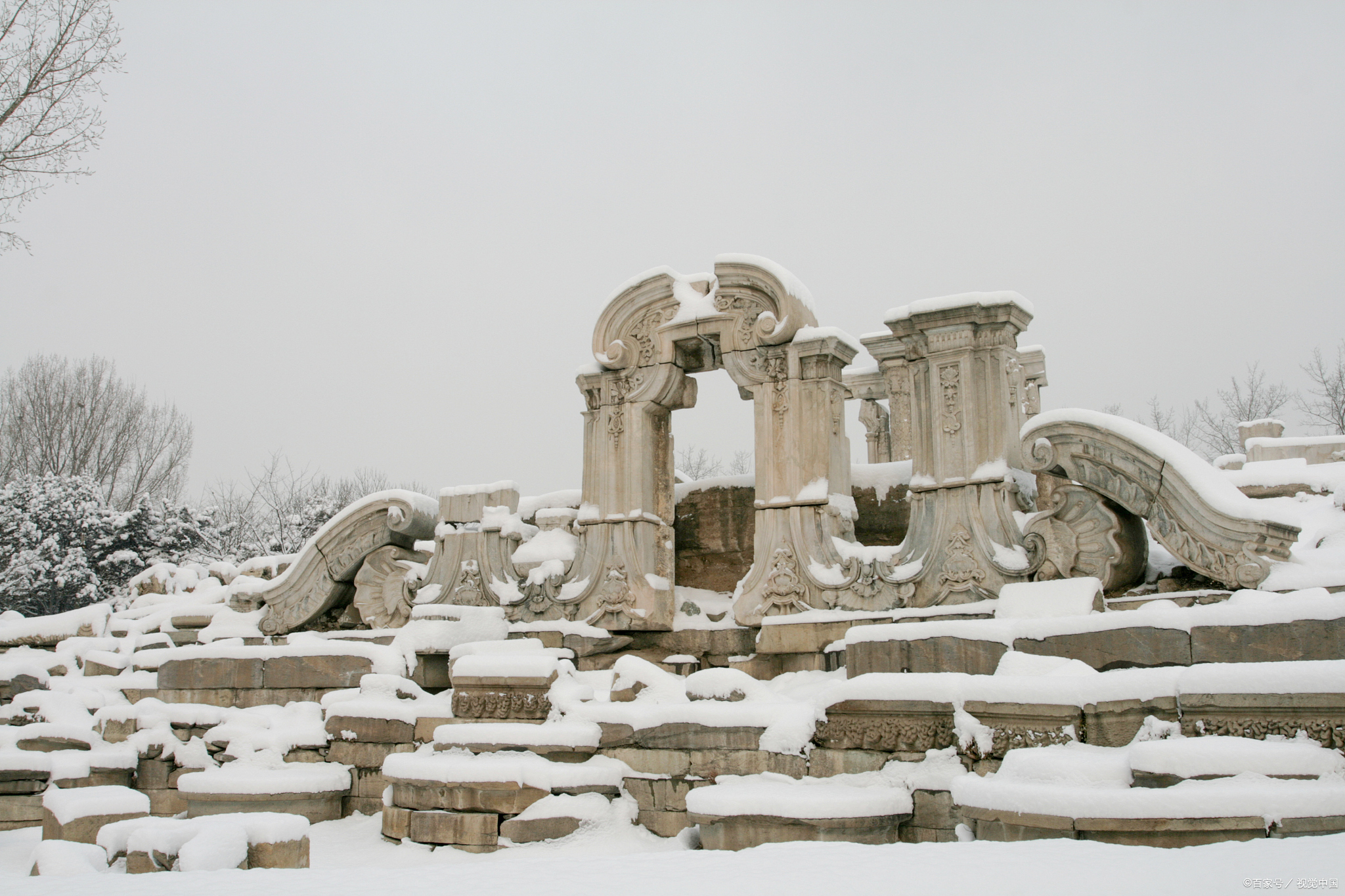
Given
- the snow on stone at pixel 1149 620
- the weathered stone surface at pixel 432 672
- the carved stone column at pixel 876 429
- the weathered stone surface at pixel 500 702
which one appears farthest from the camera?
the carved stone column at pixel 876 429

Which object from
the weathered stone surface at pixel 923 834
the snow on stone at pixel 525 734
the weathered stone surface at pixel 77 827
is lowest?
the weathered stone surface at pixel 77 827

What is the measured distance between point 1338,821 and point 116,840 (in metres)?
6.11

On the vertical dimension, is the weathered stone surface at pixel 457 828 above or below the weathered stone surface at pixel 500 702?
below

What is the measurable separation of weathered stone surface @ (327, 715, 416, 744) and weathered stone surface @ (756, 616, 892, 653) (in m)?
3.09

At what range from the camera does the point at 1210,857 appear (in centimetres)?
365

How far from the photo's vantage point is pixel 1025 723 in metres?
5.50

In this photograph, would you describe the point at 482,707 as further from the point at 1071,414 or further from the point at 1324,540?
the point at 1324,540

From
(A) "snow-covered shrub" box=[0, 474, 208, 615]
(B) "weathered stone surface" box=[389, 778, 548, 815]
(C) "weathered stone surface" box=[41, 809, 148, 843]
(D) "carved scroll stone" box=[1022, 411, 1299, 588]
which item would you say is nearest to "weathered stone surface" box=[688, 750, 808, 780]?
(B) "weathered stone surface" box=[389, 778, 548, 815]

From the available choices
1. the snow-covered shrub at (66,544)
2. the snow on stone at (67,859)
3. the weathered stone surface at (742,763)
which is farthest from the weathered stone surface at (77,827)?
the snow-covered shrub at (66,544)

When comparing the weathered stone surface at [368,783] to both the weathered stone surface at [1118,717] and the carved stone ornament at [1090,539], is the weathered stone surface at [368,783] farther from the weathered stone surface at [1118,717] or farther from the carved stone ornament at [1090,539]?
the carved stone ornament at [1090,539]

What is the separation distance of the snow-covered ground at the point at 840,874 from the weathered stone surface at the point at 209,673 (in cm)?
515

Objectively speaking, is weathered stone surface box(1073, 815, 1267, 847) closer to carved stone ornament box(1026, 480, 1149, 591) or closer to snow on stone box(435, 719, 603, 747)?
snow on stone box(435, 719, 603, 747)

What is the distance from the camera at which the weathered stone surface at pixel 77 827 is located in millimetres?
6750

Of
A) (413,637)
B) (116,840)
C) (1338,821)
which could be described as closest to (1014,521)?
(1338,821)
